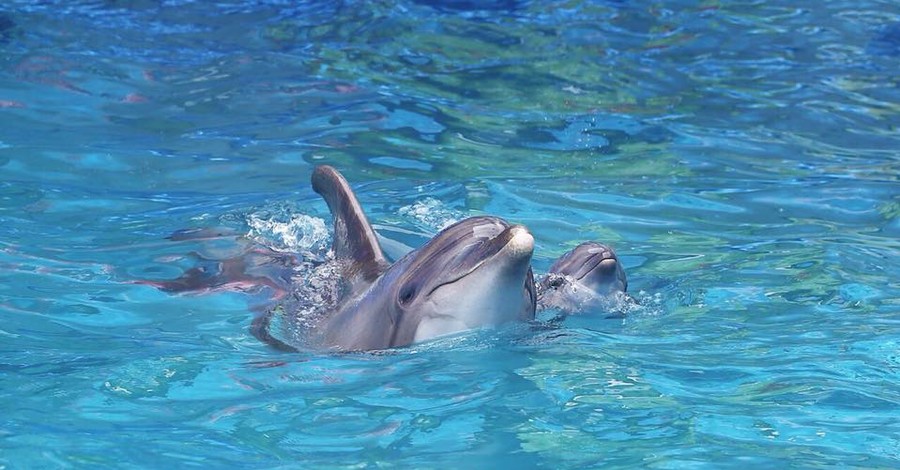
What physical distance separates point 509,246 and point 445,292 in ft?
1.27

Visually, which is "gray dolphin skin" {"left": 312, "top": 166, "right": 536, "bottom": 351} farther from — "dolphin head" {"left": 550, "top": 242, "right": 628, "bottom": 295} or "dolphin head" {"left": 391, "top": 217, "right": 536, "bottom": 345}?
"dolphin head" {"left": 550, "top": 242, "right": 628, "bottom": 295}

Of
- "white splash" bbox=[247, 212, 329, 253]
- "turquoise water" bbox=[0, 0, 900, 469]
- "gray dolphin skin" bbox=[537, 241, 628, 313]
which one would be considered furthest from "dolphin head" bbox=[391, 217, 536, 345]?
"white splash" bbox=[247, 212, 329, 253]

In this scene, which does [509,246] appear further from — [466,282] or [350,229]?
[350,229]

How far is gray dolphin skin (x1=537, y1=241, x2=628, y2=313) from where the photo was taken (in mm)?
5766

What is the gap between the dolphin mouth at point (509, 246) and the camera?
13.9ft

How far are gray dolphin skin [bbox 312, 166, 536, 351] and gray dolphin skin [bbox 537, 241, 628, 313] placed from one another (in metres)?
0.99

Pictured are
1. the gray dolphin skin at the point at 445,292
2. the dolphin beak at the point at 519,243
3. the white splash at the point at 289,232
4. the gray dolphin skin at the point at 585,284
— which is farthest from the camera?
the white splash at the point at 289,232

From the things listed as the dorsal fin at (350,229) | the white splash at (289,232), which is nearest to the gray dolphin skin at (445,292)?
the dorsal fin at (350,229)

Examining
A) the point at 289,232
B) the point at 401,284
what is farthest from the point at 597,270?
the point at 289,232

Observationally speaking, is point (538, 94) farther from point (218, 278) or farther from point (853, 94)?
point (218, 278)

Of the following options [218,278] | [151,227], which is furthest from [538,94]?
[218,278]

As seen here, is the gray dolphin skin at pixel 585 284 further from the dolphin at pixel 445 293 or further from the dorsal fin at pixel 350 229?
the dolphin at pixel 445 293

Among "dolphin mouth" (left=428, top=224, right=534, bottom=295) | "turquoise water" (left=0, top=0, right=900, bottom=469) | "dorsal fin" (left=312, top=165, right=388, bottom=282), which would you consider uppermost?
"dolphin mouth" (left=428, top=224, right=534, bottom=295)

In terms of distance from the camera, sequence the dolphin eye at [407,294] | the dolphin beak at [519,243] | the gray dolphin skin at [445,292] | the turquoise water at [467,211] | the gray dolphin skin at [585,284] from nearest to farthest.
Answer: the turquoise water at [467,211]
the dolphin beak at [519,243]
the gray dolphin skin at [445,292]
the dolphin eye at [407,294]
the gray dolphin skin at [585,284]
